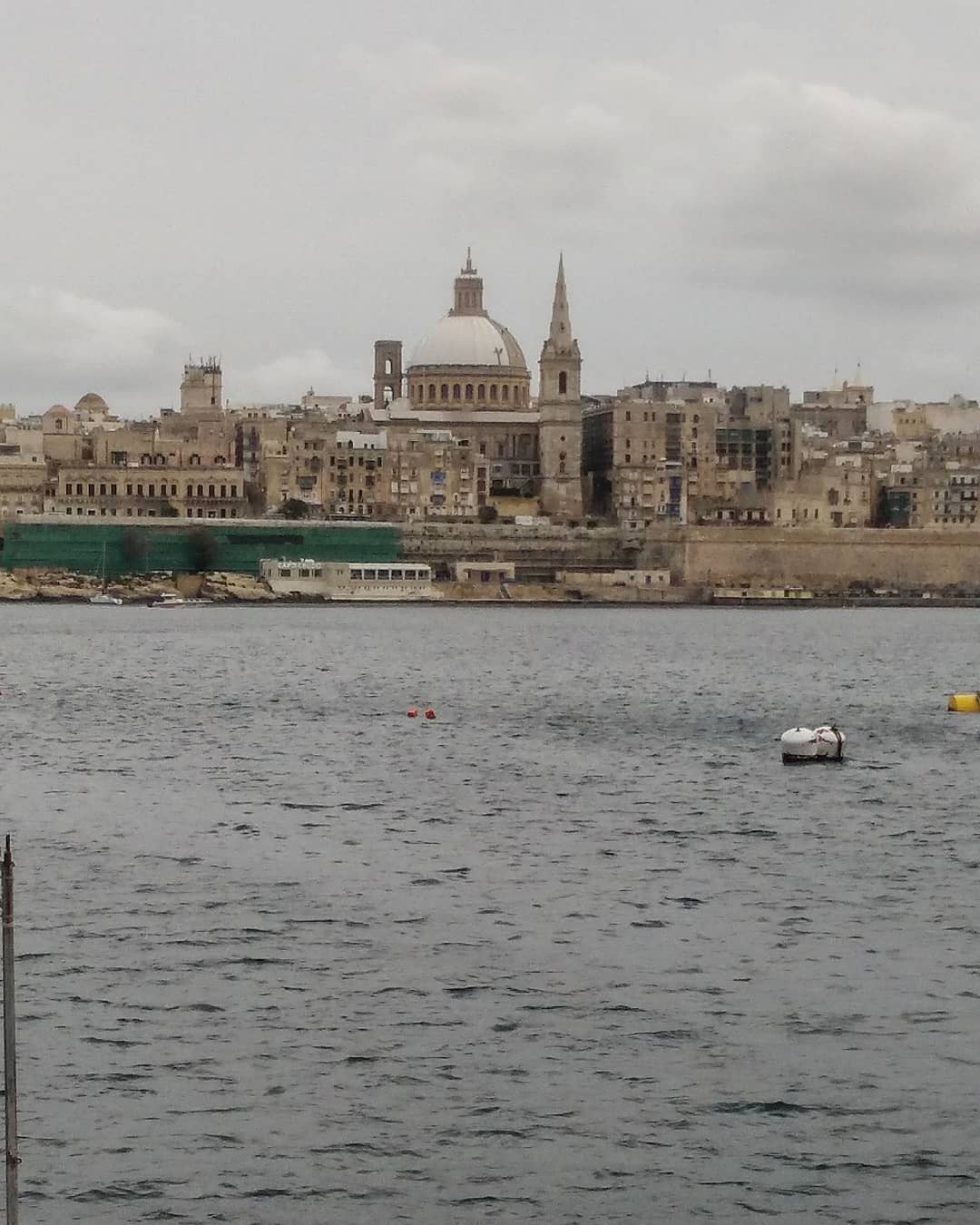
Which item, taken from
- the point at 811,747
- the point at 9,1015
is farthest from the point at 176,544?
the point at 9,1015

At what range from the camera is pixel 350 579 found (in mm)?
109375

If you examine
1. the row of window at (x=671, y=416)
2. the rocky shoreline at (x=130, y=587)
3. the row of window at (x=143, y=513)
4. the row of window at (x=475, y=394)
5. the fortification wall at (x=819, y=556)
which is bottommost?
the rocky shoreline at (x=130, y=587)

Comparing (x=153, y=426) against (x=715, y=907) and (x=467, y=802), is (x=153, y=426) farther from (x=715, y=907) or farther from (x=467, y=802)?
(x=715, y=907)

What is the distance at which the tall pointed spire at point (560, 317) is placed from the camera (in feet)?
422

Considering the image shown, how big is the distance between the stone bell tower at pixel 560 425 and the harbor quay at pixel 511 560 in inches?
Answer: 370

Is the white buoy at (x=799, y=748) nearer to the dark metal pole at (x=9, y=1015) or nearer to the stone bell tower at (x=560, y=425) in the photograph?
the dark metal pole at (x=9, y=1015)

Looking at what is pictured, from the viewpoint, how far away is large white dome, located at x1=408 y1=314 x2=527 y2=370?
13438 centimetres

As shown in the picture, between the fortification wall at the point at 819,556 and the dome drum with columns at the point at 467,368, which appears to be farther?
the dome drum with columns at the point at 467,368

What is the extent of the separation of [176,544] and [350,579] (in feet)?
24.9

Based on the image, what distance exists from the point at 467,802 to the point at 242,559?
3272 inches

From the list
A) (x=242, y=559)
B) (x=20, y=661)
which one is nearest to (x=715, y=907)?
(x=20, y=661)

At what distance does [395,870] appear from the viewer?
21.3 metres

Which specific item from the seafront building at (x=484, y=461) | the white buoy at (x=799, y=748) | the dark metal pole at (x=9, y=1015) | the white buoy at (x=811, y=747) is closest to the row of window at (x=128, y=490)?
the seafront building at (x=484, y=461)

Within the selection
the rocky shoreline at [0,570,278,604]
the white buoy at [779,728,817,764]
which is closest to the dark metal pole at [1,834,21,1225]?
the white buoy at [779,728,817,764]
